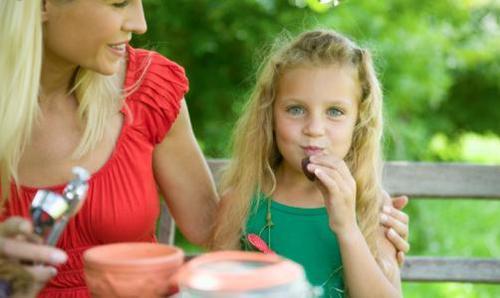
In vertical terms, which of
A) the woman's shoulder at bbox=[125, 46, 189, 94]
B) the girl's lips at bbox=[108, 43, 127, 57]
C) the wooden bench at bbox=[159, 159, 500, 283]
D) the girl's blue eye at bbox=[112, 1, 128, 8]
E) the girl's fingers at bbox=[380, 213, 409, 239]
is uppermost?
the girl's blue eye at bbox=[112, 1, 128, 8]

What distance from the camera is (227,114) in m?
4.88

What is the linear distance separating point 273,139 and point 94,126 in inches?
19.2

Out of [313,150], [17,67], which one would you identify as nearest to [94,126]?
[17,67]

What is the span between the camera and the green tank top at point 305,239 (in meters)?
1.95

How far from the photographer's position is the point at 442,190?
262 cm

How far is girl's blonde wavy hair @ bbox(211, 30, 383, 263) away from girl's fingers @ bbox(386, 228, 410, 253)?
0.04 m

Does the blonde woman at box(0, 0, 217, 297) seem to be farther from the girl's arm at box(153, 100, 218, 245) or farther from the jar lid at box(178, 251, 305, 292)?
the jar lid at box(178, 251, 305, 292)

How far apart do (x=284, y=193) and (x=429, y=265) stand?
844 millimetres

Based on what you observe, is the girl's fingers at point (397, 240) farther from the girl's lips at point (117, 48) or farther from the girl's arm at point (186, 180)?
the girl's lips at point (117, 48)

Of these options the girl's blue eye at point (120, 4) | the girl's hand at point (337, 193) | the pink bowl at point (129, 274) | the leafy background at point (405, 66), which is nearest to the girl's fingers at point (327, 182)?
the girl's hand at point (337, 193)

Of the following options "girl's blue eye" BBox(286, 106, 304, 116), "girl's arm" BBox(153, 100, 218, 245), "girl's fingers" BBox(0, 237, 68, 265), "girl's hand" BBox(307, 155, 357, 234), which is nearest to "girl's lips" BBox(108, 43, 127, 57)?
"girl's arm" BBox(153, 100, 218, 245)

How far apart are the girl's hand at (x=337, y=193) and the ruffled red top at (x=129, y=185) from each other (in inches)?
21.0

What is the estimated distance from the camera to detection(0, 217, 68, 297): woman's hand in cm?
132

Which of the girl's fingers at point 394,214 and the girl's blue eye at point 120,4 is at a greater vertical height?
the girl's blue eye at point 120,4
